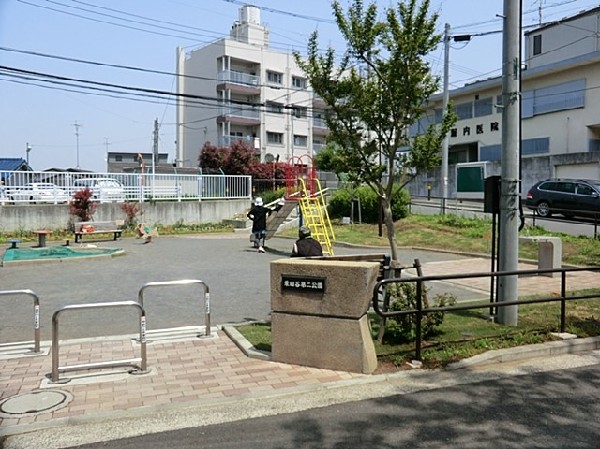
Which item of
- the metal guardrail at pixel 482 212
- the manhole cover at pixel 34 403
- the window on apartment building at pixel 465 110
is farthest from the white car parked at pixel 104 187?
the window on apartment building at pixel 465 110

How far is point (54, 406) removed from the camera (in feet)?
16.7

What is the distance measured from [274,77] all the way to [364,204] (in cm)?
3049

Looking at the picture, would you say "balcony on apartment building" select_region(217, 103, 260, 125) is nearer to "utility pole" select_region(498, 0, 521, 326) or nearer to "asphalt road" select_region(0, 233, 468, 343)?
"asphalt road" select_region(0, 233, 468, 343)

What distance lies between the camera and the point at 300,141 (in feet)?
177

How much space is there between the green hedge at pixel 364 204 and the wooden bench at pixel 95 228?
9733 millimetres

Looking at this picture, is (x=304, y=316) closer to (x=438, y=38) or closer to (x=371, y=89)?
(x=371, y=89)

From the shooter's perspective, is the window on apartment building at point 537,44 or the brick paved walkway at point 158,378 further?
the window on apartment building at point 537,44

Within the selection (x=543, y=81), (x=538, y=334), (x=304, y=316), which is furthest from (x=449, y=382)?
(x=543, y=81)

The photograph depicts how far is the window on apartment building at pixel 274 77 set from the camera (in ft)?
167

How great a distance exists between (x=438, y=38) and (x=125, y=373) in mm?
6029

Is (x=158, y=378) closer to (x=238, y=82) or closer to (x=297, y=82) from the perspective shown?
(x=238, y=82)

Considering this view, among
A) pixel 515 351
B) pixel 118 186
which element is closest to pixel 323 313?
pixel 515 351

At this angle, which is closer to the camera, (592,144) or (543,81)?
(592,144)

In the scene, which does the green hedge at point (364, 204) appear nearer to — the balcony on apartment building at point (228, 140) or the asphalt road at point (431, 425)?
the asphalt road at point (431, 425)
